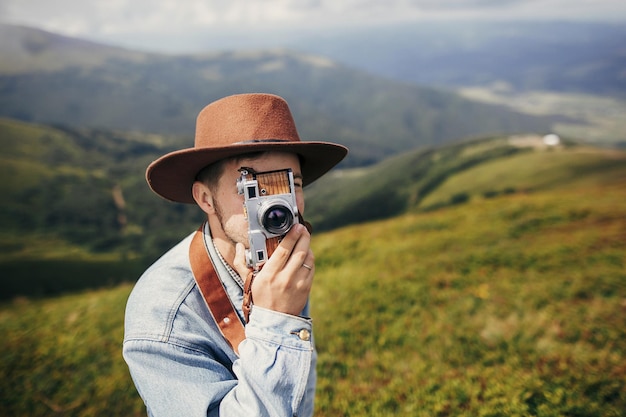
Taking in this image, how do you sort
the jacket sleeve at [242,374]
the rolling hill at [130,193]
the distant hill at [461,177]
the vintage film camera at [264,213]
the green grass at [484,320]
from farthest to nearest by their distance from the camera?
1. the rolling hill at [130,193]
2. the distant hill at [461,177]
3. the green grass at [484,320]
4. the vintage film camera at [264,213]
5. the jacket sleeve at [242,374]

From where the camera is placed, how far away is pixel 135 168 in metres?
110

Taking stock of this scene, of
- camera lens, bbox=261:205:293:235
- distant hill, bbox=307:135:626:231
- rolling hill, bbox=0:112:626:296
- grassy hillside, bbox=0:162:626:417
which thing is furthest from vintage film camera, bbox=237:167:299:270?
rolling hill, bbox=0:112:626:296

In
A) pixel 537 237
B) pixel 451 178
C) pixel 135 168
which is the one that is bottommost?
pixel 135 168

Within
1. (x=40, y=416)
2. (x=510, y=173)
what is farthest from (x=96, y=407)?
(x=510, y=173)

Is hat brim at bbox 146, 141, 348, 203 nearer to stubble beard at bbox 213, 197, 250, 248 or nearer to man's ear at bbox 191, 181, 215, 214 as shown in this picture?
man's ear at bbox 191, 181, 215, 214

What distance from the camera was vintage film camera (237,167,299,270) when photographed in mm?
2002

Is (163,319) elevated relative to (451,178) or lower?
elevated

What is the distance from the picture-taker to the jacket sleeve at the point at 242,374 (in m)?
1.83

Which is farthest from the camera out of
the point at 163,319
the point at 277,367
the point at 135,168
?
the point at 135,168

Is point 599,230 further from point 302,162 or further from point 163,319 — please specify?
point 163,319

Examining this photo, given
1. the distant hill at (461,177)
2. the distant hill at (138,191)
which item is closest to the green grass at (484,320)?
the distant hill at (461,177)

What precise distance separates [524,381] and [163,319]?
13.2 ft

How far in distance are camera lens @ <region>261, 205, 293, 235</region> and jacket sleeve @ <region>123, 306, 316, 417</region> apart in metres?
0.42

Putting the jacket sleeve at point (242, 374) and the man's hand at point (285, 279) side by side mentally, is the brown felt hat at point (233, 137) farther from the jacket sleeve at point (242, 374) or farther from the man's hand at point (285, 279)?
the jacket sleeve at point (242, 374)
